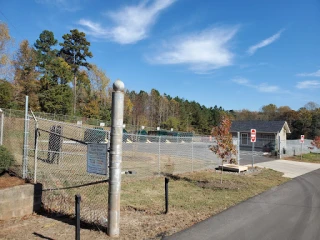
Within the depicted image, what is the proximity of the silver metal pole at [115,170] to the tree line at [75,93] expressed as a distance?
8.74 meters

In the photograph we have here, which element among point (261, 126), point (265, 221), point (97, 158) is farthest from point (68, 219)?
point (261, 126)

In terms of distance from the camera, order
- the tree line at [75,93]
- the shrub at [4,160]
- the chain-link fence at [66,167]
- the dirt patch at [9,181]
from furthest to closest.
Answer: the tree line at [75,93] < the shrub at [4,160] < the chain-link fence at [66,167] < the dirt patch at [9,181]

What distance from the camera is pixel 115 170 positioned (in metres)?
5.07

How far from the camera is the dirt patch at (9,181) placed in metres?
6.44

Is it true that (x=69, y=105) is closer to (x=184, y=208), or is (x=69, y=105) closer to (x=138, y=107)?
(x=138, y=107)

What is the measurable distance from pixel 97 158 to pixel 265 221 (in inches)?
168

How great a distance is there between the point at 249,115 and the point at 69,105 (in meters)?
88.1

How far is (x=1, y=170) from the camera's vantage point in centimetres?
717

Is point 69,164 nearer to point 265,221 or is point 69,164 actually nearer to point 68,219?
point 68,219

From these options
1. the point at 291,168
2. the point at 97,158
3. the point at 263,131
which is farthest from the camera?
the point at 263,131

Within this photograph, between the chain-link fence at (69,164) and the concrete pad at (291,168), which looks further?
the concrete pad at (291,168)

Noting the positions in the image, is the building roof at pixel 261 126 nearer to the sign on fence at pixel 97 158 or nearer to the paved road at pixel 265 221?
the paved road at pixel 265 221

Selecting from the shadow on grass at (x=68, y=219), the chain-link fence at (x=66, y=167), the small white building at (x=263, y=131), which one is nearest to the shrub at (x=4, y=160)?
the chain-link fence at (x=66, y=167)

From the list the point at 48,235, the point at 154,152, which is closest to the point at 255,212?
the point at 48,235
